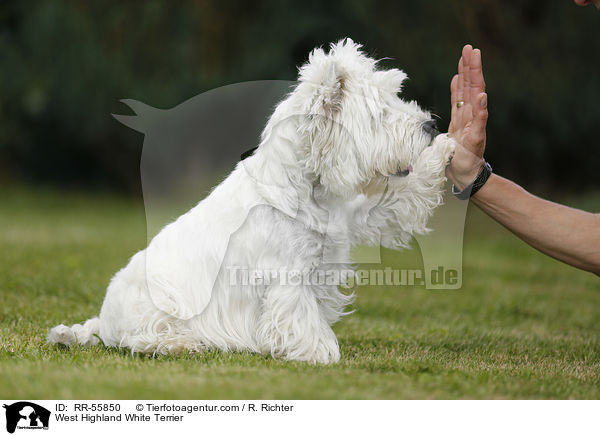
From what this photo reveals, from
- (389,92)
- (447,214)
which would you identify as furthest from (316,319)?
(447,214)

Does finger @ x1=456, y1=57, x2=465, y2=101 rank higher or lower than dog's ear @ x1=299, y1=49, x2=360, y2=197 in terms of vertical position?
higher

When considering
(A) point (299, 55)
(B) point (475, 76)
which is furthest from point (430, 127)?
(A) point (299, 55)

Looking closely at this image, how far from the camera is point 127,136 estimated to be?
1736cm

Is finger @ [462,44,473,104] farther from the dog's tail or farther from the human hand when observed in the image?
the dog's tail

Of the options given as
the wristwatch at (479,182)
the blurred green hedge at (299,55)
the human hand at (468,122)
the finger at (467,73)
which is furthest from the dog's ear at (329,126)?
the blurred green hedge at (299,55)

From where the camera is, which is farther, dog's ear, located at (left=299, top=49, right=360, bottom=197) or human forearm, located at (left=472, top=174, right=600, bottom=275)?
human forearm, located at (left=472, top=174, right=600, bottom=275)

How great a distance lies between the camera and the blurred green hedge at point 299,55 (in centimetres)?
1521

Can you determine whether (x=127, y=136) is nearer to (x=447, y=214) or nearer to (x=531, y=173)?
(x=531, y=173)

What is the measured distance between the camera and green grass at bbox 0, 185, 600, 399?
144 inches

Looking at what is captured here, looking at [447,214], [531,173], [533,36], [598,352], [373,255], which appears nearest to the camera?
Result: [598,352]

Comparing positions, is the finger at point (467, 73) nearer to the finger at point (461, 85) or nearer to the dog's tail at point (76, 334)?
the finger at point (461, 85)
